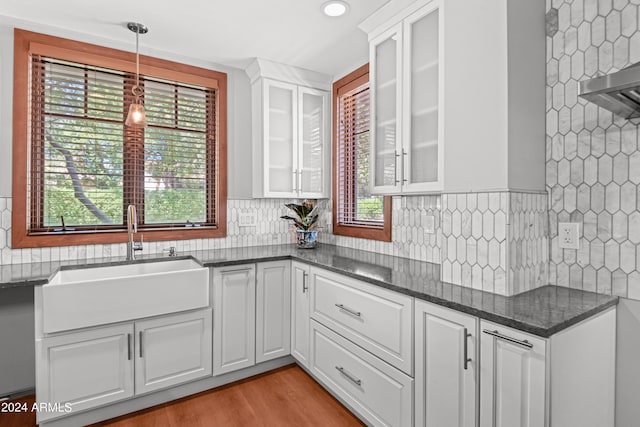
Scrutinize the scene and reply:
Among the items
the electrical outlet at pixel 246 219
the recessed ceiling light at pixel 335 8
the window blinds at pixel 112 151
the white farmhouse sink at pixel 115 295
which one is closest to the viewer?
the white farmhouse sink at pixel 115 295

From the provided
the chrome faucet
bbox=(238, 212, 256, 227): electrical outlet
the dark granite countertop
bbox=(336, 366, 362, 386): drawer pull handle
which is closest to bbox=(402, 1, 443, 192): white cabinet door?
the dark granite countertop

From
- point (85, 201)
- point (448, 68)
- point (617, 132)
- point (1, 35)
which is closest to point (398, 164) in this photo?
point (448, 68)

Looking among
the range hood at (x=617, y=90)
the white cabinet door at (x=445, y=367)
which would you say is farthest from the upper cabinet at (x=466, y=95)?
the white cabinet door at (x=445, y=367)

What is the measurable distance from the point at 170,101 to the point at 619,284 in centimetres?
309

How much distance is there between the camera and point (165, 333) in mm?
2154

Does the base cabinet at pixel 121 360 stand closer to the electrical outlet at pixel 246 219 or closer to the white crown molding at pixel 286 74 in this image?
the electrical outlet at pixel 246 219

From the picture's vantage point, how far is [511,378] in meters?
1.21

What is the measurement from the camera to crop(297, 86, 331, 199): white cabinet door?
3088mm

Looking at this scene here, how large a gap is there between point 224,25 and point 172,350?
7.16 ft

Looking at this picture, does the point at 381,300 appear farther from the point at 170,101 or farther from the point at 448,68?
the point at 170,101

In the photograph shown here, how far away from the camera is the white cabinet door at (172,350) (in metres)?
2.09

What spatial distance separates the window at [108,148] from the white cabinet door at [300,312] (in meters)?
0.86

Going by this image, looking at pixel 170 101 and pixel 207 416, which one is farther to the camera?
pixel 170 101

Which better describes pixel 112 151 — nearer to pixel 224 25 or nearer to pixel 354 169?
pixel 224 25
